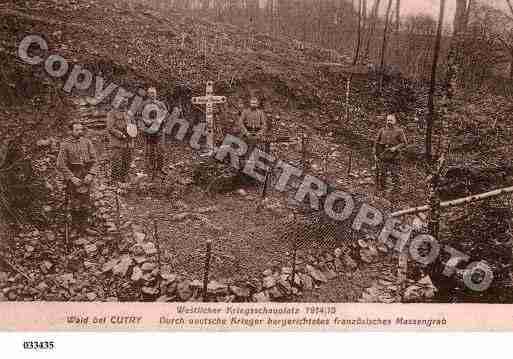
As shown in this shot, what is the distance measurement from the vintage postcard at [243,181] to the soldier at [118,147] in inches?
0.7

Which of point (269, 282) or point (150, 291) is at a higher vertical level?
point (269, 282)

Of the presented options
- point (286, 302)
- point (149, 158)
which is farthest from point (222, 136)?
point (286, 302)

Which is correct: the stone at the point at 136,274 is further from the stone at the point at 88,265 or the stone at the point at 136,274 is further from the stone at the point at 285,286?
the stone at the point at 285,286

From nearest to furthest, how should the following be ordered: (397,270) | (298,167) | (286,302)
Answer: (286,302) → (397,270) → (298,167)

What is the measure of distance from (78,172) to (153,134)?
1048 millimetres

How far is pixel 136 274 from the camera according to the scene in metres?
4.21

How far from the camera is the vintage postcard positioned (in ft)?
13.8

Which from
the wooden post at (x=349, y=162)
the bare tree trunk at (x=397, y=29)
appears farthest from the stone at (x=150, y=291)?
the bare tree trunk at (x=397, y=29)

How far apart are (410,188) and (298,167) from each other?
1.45m

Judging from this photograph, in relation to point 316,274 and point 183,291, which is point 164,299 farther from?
point 316,274

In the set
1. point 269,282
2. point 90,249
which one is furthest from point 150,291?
point 269,282

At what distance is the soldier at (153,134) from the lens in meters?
5.34

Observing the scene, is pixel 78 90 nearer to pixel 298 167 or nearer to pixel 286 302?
pixel 298 167

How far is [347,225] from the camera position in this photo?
500cm
